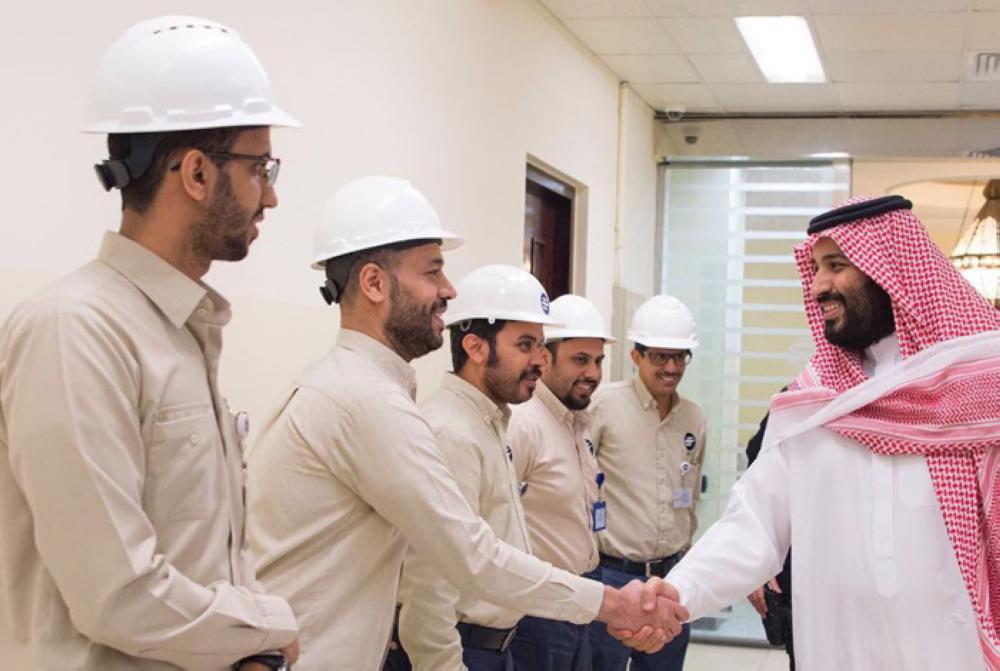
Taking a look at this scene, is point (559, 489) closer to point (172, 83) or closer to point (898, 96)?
point (172, 83)

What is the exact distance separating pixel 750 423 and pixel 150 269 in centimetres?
769

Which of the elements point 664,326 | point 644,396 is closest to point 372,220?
point 644,396

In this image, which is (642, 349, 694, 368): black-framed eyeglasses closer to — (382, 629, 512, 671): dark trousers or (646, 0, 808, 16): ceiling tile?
(646, 0, 808, 16): ceiling tile

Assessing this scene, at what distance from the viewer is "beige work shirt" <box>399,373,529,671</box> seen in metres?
3.28

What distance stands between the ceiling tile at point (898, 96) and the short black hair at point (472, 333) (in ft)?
16.2

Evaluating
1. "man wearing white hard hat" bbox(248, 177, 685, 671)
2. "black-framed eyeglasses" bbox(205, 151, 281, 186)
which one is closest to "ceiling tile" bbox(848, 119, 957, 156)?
"man wearing white hard hat" bbox(248, 177, 685, 671)

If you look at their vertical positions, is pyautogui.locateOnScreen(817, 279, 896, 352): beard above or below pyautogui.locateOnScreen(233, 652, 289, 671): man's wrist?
above

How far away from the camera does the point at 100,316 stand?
1812 mm

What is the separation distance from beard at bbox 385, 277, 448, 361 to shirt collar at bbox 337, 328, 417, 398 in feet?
0.16

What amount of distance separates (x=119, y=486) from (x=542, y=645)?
274 centimetres

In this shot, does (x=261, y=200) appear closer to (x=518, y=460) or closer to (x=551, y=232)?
(x=518, y=460)

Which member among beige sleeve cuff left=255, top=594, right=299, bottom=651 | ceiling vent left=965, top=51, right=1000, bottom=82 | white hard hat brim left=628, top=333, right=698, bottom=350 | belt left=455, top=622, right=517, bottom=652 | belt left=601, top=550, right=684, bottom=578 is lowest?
belt left=601, top=550, right=684, bottom=578

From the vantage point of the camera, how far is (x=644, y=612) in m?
3.33

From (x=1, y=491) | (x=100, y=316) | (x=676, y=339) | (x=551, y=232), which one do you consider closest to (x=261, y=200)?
(x=100, y=316)
